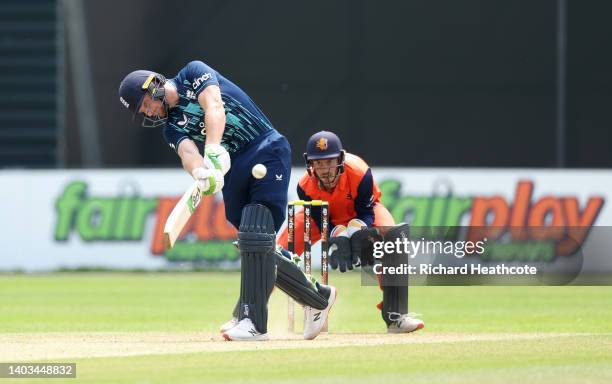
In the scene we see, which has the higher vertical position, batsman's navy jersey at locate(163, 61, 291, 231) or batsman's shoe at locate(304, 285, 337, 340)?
batsman's navy jersey at locate(163, 61, 291, 231)

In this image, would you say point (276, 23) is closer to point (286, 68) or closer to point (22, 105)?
point (286, 68)

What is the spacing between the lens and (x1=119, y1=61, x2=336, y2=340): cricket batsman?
8.05 metres

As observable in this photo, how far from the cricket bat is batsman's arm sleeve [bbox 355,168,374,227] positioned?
1765 mm

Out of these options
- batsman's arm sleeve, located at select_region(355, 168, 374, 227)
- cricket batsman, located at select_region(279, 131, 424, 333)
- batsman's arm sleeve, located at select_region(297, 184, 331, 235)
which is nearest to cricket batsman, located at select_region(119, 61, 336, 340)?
cricket batsman, located at select_region(279, 131, 424, 333)

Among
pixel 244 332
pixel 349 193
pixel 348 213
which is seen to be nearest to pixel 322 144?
pixel 349 193

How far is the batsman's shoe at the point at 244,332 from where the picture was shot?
8.13 meters

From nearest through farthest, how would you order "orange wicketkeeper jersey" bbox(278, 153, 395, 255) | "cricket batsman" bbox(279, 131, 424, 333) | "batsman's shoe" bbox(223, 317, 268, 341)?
"batsman's shoe" bbox(223, 317, 268, 341) < "cricket batsman" bbox(279, 131, 424, 333) < "orange wicketkeeper jersey" bbox(278, 153, 395, 255)

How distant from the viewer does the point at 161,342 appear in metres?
8.36

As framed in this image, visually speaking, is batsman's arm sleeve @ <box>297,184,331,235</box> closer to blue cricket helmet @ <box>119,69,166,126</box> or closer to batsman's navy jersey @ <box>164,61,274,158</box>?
batsman's navy jersey @ <box>164,61,274,158</box>

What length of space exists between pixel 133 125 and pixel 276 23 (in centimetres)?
235

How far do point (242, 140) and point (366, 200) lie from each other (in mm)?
1450

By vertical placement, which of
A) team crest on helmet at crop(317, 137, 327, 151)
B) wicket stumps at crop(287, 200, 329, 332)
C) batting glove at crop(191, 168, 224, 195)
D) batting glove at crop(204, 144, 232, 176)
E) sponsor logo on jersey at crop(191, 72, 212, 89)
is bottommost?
wicket stumps at crop(287, 200, 329, 332)

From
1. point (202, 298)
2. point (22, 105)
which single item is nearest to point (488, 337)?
point (202, 298)

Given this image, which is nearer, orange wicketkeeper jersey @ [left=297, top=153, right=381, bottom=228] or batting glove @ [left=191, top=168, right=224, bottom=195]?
batting glove @ [left=191, top=168, right=224, bottom=195]
